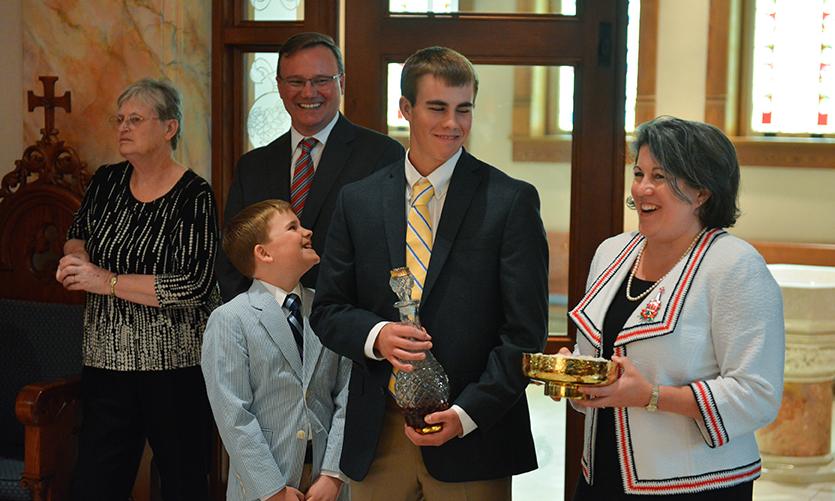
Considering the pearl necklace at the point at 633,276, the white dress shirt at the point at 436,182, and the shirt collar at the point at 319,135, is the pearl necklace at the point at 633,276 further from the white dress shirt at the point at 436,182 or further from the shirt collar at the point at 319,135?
the shirt collar at the point at 319,135

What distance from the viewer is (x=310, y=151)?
3574mm

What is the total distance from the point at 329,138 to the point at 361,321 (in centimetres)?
102

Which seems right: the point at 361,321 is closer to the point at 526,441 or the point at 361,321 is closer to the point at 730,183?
the point at 526,441

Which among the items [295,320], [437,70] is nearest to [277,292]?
[295,320]

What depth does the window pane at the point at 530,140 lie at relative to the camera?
13.5 feet

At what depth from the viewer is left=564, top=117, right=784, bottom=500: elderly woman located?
7.72 feet

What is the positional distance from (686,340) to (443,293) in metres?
0.58

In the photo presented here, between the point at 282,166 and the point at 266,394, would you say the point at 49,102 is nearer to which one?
the point at 282,166

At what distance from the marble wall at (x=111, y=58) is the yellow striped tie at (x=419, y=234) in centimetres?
164

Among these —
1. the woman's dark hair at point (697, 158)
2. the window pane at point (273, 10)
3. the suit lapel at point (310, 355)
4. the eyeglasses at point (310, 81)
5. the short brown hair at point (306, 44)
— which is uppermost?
the window pane at point (273, 10)

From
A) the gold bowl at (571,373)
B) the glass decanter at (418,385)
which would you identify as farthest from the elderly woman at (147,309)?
the gold bowl at (571,373)

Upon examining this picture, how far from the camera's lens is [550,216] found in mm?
4188

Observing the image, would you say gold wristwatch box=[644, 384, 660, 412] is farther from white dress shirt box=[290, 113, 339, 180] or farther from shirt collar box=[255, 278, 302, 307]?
white dress shirt box=[290, 113, 339, 180]

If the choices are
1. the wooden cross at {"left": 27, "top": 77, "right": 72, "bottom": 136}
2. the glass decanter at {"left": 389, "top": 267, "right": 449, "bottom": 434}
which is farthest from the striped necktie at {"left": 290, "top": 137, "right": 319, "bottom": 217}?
the wooden cross at {"left": 27, "top": 77, "right": 72, "bottom": 136}
